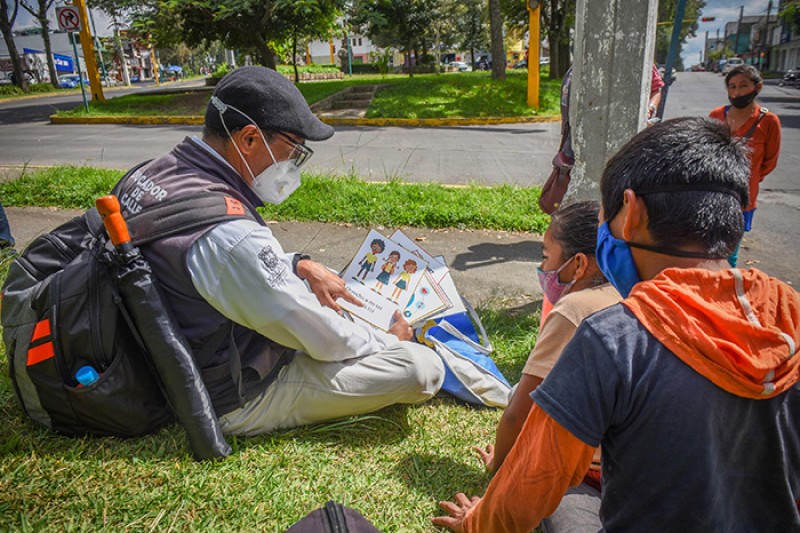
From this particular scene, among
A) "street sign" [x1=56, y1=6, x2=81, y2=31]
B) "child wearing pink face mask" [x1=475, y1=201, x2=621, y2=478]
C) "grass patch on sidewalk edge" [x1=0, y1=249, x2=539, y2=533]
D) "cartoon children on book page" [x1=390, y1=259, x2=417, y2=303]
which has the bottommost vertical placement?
"grass patch on sidewalk edge" [x1=0, y1=249, x2=539, y2=533]

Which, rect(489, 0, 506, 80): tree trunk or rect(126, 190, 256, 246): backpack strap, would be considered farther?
rect(489, 0, 506, 80): tree trunk

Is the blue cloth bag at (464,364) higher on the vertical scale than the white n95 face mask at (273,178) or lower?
lower

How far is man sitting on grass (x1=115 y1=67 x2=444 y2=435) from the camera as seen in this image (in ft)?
6.74

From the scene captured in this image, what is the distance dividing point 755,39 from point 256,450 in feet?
245

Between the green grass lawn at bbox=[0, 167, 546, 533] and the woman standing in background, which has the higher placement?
the woman standing in background

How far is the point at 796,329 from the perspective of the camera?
1.06 metres

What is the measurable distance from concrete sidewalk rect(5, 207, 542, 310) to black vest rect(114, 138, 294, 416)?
84.8 inches

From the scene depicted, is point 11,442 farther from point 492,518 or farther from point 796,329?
point 796,329

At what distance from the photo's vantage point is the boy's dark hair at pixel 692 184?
1.15 metres

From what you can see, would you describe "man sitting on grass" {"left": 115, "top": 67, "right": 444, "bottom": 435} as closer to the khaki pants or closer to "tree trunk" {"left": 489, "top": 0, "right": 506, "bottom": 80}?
the khaki pants

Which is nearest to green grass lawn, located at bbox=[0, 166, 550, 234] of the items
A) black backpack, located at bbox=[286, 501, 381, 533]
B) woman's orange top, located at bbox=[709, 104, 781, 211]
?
woman's orange top, located at bbox=[709, 104, 781, 211]

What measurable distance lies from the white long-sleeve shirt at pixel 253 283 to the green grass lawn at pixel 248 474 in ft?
1.78

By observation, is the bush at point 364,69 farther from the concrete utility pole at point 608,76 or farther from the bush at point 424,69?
the concrete utility pole at point 608,76

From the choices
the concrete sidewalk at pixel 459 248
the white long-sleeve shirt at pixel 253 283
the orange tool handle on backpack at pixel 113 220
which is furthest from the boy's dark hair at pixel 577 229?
the concrete sidewalk at pixel 459 248
